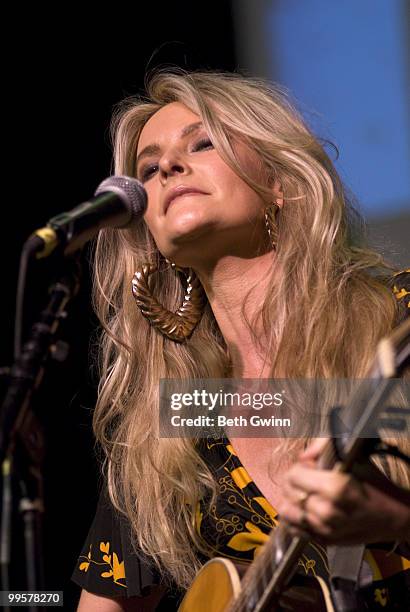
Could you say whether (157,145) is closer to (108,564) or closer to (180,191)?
(180,191)

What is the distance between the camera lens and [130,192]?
50.1 inches

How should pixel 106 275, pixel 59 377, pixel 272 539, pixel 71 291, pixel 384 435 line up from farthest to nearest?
1. pixel 59 377
2. pixel 106 275
3. pixel 384 435
4. pixel 272 539
5. pixel 71 291

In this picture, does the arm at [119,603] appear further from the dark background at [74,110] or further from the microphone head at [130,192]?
the microphone head at [130,192]

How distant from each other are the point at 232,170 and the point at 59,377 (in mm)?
887

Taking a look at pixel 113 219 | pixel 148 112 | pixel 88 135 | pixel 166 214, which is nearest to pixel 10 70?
pixel 88 135

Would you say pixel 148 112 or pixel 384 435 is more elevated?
pixel 148 112

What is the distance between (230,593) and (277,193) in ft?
3.12

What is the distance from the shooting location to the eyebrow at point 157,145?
1.96 metres

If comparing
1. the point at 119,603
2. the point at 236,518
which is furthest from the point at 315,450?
the point at 119,603

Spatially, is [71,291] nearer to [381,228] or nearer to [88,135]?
[381,228]

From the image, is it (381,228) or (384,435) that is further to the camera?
(381,228)

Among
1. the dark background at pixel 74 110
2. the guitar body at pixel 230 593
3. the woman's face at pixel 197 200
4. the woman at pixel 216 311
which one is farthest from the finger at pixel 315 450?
the dark background at pixel 74 110

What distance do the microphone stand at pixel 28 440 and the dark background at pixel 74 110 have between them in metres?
1.24

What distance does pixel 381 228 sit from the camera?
211 centimetres
